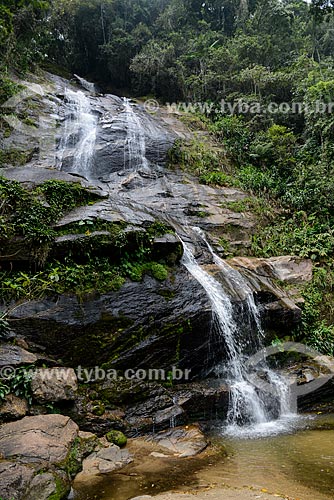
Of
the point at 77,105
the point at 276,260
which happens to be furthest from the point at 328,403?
the point at 77,105

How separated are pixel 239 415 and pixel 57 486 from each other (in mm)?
4209

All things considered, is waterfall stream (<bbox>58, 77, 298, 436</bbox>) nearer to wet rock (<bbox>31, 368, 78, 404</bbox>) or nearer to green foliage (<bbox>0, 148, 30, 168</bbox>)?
wet rock (<bbox>31, 368, 78, 404</bbox>)

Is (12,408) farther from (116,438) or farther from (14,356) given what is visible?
(116,438)

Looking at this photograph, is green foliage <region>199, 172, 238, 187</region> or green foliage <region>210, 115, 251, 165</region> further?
green foliage <region>210, 115, 251, 165</region>

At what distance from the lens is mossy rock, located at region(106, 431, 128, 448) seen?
20.0 ft

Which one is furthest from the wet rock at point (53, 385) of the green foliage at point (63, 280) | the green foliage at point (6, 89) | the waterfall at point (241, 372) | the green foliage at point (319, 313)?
the green foliage at point (6, 89)

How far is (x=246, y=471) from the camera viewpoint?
16.7ft

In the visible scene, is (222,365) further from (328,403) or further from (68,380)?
(68,380)

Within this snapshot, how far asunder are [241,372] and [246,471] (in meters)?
3.43

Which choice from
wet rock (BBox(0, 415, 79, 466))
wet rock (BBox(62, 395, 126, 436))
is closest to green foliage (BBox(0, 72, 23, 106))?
wet rock (BBox(62, 395, 126, 436))

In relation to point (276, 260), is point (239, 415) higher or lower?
lower

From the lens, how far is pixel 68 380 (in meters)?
6.34

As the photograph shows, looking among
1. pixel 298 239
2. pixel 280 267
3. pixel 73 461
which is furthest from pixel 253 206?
pixel 73 461

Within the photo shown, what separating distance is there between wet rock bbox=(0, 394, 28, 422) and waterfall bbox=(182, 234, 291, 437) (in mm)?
3759
